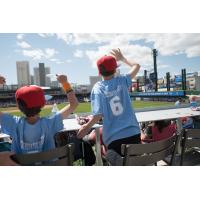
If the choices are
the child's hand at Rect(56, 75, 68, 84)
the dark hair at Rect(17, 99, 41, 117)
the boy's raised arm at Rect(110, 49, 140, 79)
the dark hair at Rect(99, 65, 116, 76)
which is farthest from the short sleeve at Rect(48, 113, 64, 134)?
the boy's raised arm at Rect(110, 49, 140, 79)

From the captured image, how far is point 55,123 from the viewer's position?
1981mm

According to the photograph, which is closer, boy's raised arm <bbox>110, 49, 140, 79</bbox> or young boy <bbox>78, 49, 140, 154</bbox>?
young boy <bbox>78, 49, 140, 154</bbox>

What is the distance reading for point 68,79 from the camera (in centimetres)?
218

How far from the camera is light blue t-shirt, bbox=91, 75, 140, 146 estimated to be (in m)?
2.29

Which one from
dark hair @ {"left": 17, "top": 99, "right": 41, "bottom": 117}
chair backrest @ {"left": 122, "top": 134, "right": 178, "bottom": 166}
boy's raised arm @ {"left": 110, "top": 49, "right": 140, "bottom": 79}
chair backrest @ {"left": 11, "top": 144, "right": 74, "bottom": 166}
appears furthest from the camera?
boy's raised arm @ {"left": 110, "top": 49, "right": 140, "bottom": 79}

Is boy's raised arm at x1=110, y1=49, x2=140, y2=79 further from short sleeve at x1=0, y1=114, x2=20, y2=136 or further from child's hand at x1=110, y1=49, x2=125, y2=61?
short sleeve at x1=0, y1=114, x2=20, y2=136

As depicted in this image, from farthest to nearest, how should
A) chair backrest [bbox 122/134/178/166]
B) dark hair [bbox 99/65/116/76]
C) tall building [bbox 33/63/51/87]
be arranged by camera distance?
1. tall building [bbox 33/63/51/87]
2. dark hair [bbox 99/65/116/76]
3. chair backrest [bbox 122/134/178/166]

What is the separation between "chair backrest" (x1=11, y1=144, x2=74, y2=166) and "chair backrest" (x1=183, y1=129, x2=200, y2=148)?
0.90m

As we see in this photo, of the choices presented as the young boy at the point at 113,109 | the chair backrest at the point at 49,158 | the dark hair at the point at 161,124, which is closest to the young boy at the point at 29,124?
the chair backrest at the point at 49,158

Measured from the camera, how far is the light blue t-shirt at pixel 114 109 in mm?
2287
